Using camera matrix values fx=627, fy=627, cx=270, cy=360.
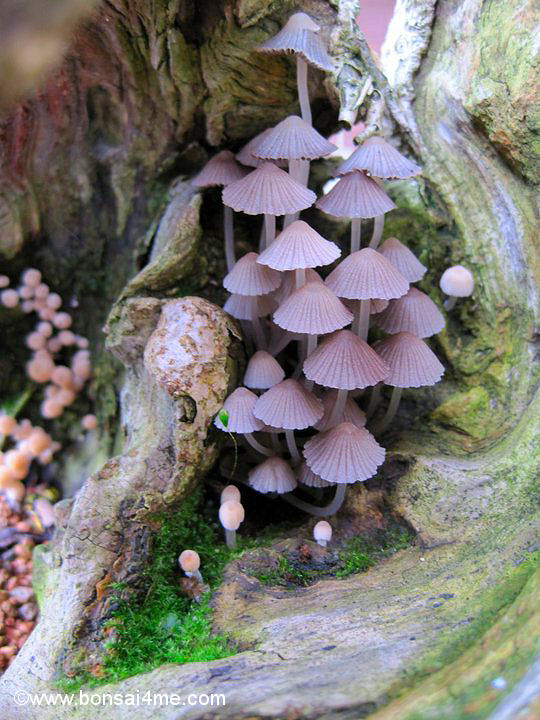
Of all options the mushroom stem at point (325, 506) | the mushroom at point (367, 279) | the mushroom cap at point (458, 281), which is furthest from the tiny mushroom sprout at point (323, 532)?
the mushroom cap at point (458, 281)

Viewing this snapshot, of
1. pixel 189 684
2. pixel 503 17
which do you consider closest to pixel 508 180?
pixel 503 17

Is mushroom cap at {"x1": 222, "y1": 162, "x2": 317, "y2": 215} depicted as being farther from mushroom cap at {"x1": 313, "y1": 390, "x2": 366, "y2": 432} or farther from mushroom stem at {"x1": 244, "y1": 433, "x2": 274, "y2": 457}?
mushroom stem at {"x1": 244, "y1": 433, "x2": 274, "y2": 457}

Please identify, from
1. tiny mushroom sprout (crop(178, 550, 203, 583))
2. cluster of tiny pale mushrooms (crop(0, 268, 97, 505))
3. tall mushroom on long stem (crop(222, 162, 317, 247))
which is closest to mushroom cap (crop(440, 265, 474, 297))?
tall mushroom on long stem (crop(222, 162, 317, 247))

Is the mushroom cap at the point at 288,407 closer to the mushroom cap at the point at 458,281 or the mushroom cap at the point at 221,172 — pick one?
the mushroom cap at the point at 458,281

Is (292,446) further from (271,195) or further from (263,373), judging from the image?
(271,195)

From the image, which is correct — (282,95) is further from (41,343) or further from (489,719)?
(489,719)
